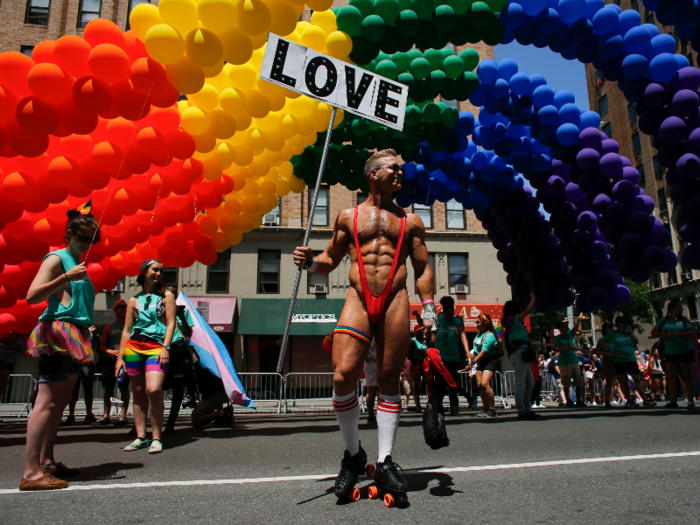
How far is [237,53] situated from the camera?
18.5ft

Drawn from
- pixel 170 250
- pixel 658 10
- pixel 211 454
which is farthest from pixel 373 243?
pixel 658 10

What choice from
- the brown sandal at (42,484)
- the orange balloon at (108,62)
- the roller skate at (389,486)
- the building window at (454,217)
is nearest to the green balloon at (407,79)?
the orange balloon at (108,62)

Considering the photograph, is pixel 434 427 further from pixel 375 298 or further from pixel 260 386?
pixel 260 386

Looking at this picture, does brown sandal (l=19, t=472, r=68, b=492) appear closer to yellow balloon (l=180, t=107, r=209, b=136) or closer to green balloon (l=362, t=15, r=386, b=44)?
yellow balloon (l=180, t=107, r=209, b=136)

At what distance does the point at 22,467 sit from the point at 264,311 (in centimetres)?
1821

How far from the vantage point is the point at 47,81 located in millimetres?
5070

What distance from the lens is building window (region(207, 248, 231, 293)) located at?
74.7ft

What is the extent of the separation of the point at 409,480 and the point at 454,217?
22.9m

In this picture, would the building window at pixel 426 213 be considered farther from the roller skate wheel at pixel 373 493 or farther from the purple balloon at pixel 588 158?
the roller skate wheel at pixel 373 493

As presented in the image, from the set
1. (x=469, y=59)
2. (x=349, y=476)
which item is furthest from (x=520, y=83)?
(x=349, y=476)

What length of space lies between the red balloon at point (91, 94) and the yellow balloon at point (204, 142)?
4.27 feet

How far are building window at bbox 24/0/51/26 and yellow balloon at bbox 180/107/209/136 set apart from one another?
23200mm

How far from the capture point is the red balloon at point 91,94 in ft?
17.0

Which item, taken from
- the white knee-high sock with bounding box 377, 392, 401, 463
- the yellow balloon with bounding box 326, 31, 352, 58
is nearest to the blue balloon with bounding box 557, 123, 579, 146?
the yellow balloon with bounding box 326, 31, 352, 58
